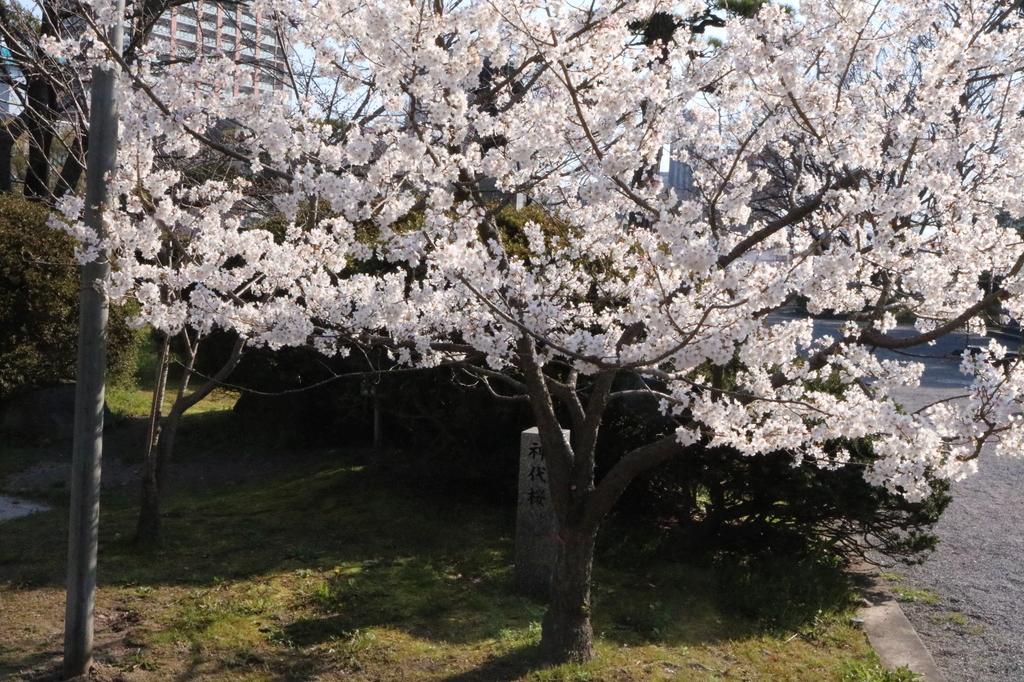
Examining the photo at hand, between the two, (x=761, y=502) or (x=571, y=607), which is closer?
(x=571, y=607)

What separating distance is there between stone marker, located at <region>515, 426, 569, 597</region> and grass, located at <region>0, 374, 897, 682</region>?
0.18 metres

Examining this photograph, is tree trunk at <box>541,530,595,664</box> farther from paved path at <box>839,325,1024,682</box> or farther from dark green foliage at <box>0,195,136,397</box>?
dark green foliage at <box>0,195,136,397</box>

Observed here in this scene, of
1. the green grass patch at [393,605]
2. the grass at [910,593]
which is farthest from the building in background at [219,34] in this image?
the grass at [910,593]

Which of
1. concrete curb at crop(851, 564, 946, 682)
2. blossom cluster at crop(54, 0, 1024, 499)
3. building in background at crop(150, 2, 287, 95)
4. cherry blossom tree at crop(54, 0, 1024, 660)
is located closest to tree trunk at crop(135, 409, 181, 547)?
cherry blossom tree at crop(54, 0, 1024, 660)

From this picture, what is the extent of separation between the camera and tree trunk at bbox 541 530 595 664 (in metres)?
4.75

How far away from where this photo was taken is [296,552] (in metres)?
6.55

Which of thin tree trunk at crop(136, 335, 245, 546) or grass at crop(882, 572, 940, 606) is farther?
grass at crop(882, 572, 940, 606)

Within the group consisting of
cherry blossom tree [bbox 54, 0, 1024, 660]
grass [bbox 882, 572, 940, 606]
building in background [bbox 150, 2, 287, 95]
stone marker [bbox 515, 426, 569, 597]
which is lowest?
grass [bbox 882, 572, 940, 606]

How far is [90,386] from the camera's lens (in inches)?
174

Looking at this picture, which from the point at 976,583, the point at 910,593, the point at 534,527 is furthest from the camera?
the point at 976,583

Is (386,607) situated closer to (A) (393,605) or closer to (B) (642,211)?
(A) (393,605)

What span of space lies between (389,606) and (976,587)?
13.8 ft

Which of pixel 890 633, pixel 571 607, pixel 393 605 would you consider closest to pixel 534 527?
pixel 393 605

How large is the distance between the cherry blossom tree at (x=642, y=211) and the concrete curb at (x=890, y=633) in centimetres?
163
